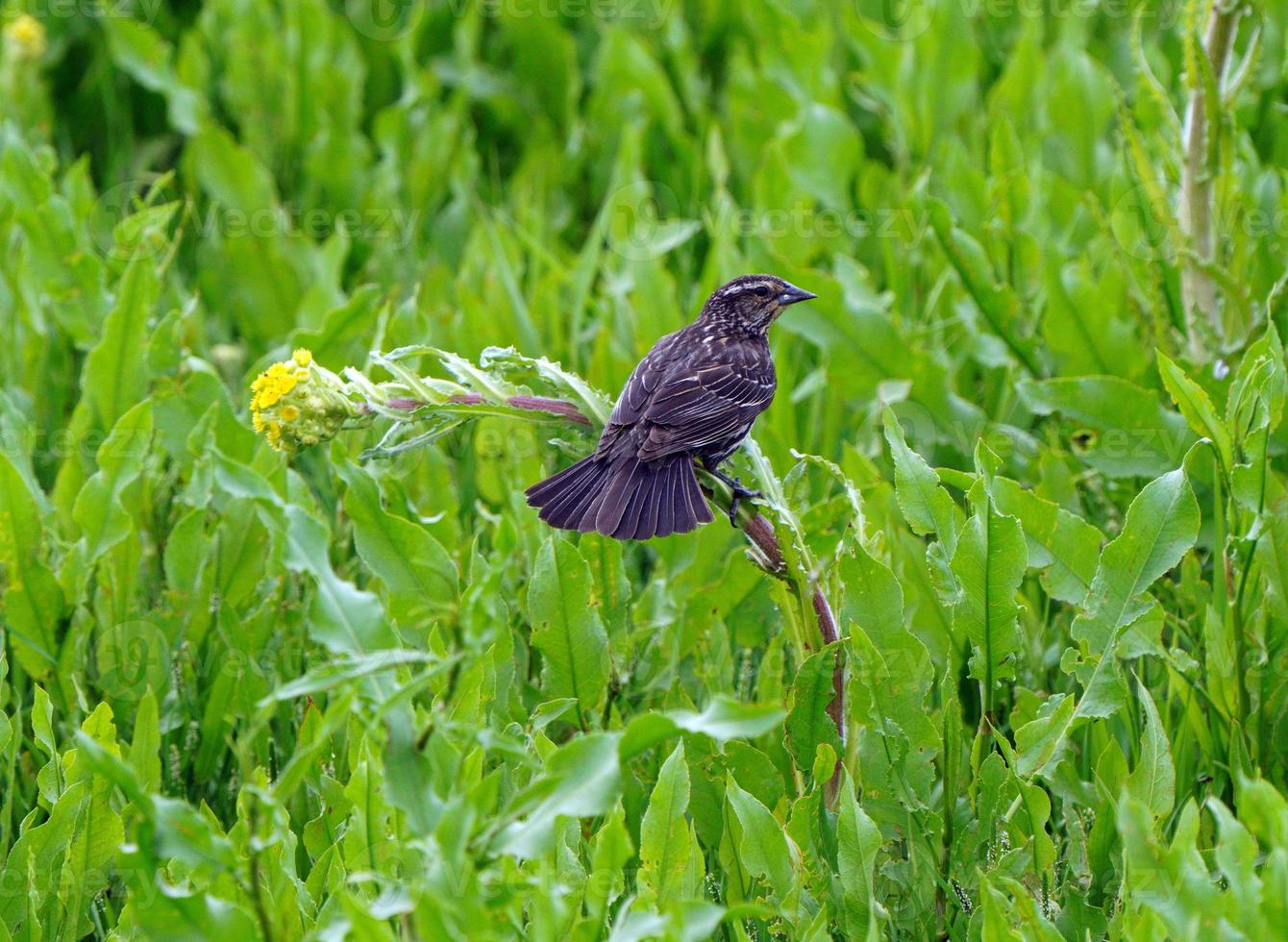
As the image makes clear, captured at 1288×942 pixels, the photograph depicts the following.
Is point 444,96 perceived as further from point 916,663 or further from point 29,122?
point 916,663

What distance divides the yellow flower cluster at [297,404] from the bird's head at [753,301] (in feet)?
4.22

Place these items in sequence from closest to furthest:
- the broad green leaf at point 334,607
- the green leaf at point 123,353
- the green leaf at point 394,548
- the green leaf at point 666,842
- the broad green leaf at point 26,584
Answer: the broad green leaf at point 334,607, the green leaf at point 666,842, the green leaf at point 394,548, the broad green leaf at point 26,584, the green leaf at point 123,353

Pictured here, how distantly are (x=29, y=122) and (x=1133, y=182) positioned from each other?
4397 millimetres

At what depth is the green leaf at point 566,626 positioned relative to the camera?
294 centimetres

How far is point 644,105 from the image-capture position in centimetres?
608

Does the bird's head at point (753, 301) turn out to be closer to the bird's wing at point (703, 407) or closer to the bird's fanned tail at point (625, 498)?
the bird's wing at point (703, 407)

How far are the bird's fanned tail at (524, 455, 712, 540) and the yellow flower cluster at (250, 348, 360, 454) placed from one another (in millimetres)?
448

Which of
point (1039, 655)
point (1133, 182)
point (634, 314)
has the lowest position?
point (1039, 655)

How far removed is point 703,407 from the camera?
122 inches

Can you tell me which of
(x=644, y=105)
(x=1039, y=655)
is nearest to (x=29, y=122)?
(x=644, y=105)

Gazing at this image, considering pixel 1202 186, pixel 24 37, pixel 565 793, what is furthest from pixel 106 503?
pixel 24 37

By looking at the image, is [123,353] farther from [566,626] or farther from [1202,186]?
[1202,186]

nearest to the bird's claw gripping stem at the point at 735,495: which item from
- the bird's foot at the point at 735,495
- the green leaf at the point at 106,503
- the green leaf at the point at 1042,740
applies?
the bird's foot at the point at 735,495

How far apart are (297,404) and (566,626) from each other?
73 centimetres
